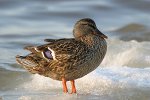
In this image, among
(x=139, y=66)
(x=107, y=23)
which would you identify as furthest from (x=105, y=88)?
(x=107, y=23)

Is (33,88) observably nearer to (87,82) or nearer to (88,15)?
(87,82)

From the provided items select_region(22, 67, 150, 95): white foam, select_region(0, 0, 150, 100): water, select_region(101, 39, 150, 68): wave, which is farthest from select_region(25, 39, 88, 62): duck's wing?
select_region(101, 39, 150, 68): wave

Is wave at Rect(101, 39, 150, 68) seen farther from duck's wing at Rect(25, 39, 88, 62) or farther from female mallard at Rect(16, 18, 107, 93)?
duck's wing at Rect(25, 39, 88, 62)

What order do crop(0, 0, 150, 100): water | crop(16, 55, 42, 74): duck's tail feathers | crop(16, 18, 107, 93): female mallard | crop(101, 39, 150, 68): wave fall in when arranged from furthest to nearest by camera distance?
crop(101, 39, 150, 68): wave
crop(0, 0, 150, 100): water
crop(16, 55, 42, 74): duck's tail feathers
crop(16, 18, 107, 93): female mallard

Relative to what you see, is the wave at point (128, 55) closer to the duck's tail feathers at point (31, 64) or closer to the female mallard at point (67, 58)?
the female mallard at point (67, 58)

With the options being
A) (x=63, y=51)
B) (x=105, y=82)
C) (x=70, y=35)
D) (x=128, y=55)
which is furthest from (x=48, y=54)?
(x=70, y=35)

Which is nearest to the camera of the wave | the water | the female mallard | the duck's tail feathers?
the female mallard

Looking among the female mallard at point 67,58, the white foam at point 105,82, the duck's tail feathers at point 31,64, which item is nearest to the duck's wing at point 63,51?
the female mallard at point 67,58

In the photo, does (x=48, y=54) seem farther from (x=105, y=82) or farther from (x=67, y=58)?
(x=105, y=82)
